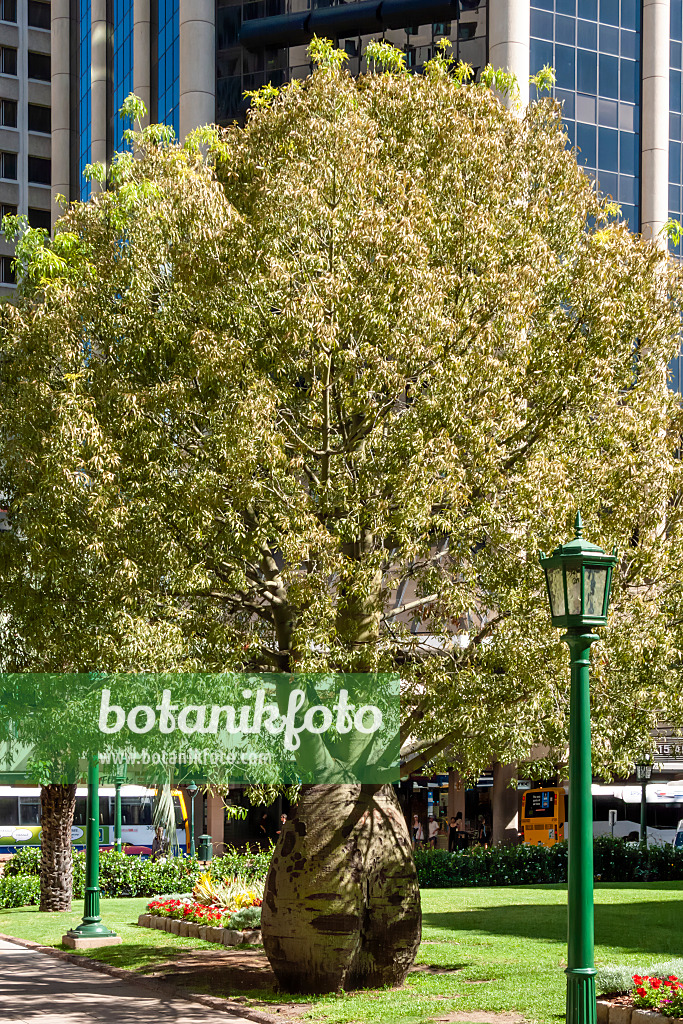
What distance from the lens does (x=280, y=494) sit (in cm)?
1298

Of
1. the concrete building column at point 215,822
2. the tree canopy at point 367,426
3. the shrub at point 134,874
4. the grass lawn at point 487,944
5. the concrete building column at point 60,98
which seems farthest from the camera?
the concrete building column at point 60,98

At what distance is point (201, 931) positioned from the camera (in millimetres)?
→ 19641

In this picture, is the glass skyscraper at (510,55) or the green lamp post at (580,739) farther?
the glass skyscraper at (510,55)

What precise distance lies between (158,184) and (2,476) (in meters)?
4.58

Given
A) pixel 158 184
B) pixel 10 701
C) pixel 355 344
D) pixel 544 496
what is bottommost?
pixel 10 701

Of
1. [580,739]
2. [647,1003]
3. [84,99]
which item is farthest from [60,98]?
[580,739]

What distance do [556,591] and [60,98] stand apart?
202ft

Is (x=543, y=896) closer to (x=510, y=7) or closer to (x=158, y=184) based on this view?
(x=158, y=184)

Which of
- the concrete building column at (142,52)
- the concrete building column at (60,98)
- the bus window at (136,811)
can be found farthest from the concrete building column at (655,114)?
the concrete building column at (60,98)

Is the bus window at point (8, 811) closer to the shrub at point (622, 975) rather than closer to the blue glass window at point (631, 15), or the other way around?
the shrub at point (622, 975)

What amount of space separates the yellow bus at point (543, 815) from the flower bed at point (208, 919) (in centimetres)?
2474

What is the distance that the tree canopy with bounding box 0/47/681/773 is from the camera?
42.3 ft

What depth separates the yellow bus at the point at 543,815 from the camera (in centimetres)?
4472

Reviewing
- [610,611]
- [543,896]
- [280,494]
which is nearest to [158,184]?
[280,494]
